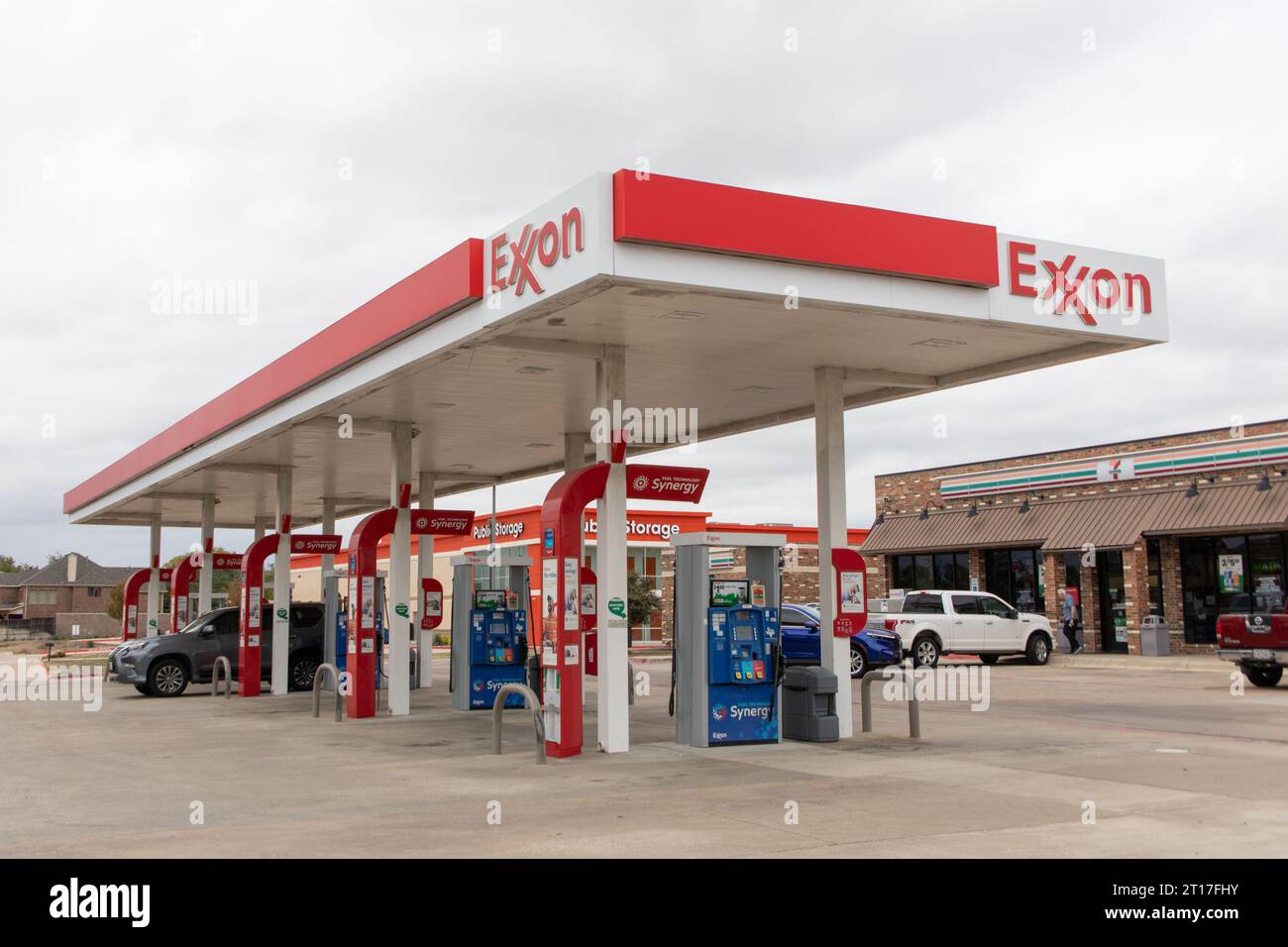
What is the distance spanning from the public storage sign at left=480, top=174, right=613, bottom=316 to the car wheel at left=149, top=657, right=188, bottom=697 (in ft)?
46.0

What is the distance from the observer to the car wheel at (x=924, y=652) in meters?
26.2

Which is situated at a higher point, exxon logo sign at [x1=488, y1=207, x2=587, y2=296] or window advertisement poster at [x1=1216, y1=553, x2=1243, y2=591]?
exxon logo sign at [x1=488, y1=207, x2=587, y2=296]

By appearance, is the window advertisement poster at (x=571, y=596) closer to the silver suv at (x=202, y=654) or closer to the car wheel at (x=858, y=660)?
the silver suv at (x=202, y=654)

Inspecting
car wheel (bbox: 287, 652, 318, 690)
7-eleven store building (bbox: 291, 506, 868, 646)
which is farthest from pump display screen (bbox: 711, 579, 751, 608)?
7-eleven store building (bbox: 291, 506, 868, 646)

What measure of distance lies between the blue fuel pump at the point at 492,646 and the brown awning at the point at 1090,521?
59.7ft

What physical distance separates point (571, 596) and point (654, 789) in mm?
2926

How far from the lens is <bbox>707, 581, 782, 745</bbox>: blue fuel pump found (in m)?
13.2

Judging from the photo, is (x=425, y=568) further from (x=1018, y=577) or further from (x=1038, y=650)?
(x=1018, y=577)

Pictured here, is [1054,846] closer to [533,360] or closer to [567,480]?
[567,480]

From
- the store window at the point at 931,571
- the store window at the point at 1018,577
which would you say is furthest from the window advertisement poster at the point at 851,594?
the store window at the point at 931,571

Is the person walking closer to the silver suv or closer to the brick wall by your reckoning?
the brick wall

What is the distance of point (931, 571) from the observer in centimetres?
3625
